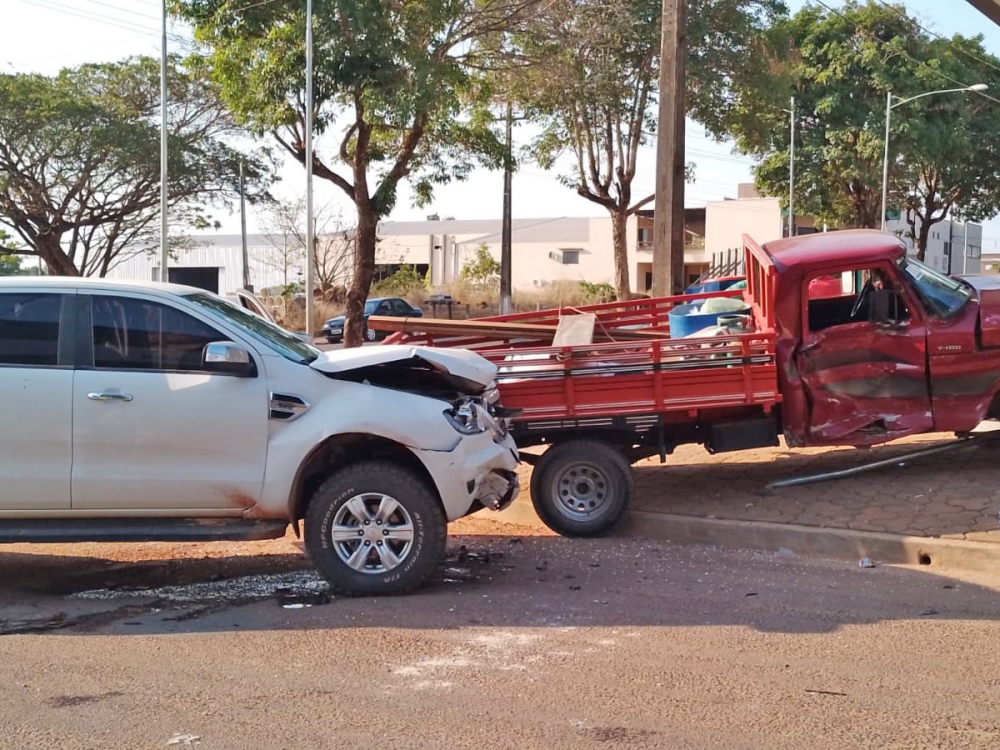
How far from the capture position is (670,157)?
1217 centimetres

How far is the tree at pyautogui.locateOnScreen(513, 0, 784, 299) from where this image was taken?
2603 cm

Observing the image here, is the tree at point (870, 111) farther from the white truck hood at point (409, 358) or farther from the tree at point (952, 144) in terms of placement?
the white truck hood at point (409, 358)

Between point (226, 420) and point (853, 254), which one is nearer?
point (226, 420)

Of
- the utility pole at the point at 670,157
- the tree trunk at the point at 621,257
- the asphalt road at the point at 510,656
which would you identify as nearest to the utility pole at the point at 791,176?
the tree trunk at the point at 621,257

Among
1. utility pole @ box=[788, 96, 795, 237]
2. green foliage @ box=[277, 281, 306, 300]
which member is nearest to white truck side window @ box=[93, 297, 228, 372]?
utility pole @ box=[788, 96, 795, 237]

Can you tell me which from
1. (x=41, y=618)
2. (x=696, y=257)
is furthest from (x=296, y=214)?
(x=41, y=618)

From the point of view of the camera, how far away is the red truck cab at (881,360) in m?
8.35

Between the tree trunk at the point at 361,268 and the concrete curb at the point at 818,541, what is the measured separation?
17282 mm

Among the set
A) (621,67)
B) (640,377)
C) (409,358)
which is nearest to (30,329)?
(409,358)

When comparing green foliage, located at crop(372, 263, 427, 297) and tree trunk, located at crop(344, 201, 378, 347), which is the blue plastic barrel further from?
green foliage, located at crop(372, 263, 427, 297)

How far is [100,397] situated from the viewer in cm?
632

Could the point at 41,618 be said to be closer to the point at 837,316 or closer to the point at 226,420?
the point at 226,420

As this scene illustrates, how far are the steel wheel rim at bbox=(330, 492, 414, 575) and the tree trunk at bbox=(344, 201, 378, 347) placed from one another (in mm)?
18673

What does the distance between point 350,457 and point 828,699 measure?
3215mm
